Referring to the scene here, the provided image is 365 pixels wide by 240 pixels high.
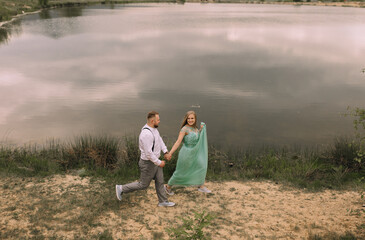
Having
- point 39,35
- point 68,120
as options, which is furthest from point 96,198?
point 39,35

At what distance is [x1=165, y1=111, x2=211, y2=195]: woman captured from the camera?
19.5 feet

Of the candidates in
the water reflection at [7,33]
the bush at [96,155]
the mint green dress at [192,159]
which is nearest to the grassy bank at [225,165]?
the bush at [96,155]

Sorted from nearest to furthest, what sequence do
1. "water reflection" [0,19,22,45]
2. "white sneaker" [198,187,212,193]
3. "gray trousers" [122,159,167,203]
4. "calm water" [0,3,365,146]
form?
"gray trousers" [122,159,167,203] → "white sneaker" [198,187,212,193] → "calm water" [0,3,365,146] → "water reflection" [0,19,22,45]

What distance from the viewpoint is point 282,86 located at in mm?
15883

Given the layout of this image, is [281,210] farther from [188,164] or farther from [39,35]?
[39,35]

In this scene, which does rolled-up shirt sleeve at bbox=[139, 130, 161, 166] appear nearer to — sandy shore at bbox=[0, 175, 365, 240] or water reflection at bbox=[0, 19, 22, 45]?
sandy shore at bbox=[0, 175, 365, 240]

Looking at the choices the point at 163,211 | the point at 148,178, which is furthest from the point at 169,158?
the point at 163,211

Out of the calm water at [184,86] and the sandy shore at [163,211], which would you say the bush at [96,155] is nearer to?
the sandy shore at [163,211]

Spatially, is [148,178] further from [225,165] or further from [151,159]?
[225,165]

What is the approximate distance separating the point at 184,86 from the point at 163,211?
10.8 meters

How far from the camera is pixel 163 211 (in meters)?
5.63

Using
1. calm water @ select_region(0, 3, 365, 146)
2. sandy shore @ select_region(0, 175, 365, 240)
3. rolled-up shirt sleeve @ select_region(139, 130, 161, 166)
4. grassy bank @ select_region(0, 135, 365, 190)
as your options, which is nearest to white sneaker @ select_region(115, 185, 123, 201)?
sandy shore @ select_region(0, 175, 365, 240)

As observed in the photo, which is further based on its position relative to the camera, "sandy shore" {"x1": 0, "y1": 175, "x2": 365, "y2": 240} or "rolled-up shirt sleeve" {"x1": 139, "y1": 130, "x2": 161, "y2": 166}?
"rolled-up shirt sleeve" {"x1": 139, "y1": 130, "x2": 161, "y2": 166}

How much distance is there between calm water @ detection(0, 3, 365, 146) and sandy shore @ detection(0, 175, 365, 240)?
146 inches
